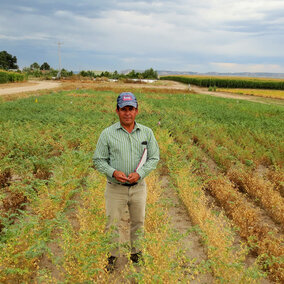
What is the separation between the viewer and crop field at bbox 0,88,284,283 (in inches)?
108

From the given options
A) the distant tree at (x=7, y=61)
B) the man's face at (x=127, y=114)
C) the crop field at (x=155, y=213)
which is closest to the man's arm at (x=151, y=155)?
the man's face at (x=127, y=114)

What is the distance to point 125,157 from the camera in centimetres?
293

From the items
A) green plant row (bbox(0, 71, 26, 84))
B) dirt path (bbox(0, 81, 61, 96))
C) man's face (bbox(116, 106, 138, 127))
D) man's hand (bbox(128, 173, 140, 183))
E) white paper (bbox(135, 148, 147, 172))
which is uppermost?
man's face (bbox(116, 106, 138, 127))

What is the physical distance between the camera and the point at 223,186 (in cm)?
554

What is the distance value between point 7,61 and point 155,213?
108 metres

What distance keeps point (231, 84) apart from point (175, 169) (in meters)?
58.3

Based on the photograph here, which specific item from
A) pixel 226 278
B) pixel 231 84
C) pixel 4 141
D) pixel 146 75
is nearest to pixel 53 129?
pixel 4 141

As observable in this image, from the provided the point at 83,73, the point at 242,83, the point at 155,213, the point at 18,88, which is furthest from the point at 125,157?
the point at 83,73

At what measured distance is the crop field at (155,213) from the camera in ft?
9.01

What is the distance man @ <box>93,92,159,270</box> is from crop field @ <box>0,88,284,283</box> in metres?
0.39

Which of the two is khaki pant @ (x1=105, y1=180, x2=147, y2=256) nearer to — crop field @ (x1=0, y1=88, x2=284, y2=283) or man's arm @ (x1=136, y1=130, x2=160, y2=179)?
crop field @ (x1=0, y1=88, x2=284, y2=283)

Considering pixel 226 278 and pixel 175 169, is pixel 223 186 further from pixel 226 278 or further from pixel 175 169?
pixel 226 278

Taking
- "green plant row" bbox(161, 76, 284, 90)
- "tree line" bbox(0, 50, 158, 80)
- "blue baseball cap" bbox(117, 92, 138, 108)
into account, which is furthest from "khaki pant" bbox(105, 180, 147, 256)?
"tree line" bbox(0, 50, 158, 80)

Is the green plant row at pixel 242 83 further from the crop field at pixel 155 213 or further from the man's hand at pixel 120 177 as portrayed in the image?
the man's hand at pixel 120 177
